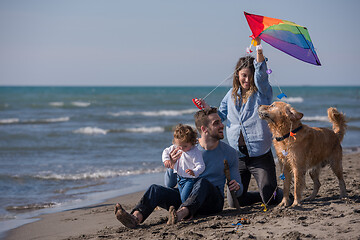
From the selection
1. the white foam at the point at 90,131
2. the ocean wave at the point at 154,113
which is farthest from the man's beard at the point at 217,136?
Result: the ocean wave at the point at 154,113

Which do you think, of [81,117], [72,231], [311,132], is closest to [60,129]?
[81,117]

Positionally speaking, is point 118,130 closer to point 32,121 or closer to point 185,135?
point 32,121

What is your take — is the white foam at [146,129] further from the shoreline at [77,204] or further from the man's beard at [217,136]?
the man's beard at [217,136]

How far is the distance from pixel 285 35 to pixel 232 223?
7.29 feet

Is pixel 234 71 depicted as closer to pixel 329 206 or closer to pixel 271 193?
pixel 271 193

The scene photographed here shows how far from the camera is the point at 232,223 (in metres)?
4.54

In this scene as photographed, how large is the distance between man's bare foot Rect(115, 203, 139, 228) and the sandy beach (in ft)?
0.25

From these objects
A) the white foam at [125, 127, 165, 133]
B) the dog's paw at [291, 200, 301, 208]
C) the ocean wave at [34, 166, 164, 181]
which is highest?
the white foam at [125, 127, 165, 133]

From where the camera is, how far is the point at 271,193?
544 centimetres

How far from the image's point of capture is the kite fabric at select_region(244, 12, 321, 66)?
482 centimetres

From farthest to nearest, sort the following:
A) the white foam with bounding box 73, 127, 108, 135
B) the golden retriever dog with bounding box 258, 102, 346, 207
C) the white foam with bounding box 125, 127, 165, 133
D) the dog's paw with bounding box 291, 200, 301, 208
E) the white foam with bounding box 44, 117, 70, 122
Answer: the white foam with bounding box 44, 117, 70, 122 → the white foam with bounding box 125, 127, 165, 133 → the white foam with bounding box 73, 127, 108, 135 → the dog's paw with bounding box 291, 200, 301, 208 → the golden retriever dog with bounding box 258, 102, 346, 207

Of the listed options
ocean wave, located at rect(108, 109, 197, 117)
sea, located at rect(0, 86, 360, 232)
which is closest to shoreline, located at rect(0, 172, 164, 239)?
sea, located at rect(0, 86, 360, 232)

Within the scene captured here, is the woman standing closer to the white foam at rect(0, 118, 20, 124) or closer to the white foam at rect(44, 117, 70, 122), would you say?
the white foam at rect(44, 117, 70, 122)

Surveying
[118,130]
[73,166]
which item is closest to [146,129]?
[118,130]
